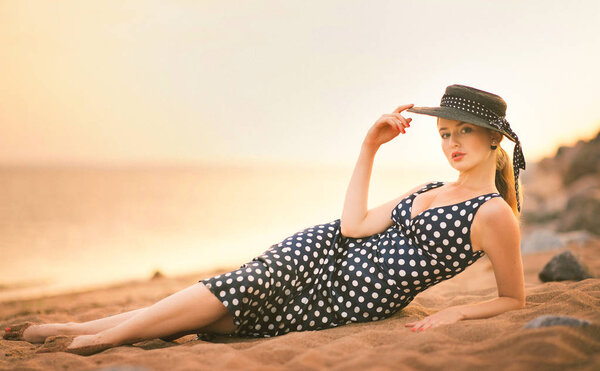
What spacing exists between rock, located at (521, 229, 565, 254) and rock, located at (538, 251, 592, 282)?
237 centimetres

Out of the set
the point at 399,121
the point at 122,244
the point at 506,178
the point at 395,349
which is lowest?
the point at 395,349

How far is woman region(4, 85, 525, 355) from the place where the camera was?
288cm

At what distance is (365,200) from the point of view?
338cm

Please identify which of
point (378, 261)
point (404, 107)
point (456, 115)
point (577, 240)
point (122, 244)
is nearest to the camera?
point (456, 115)

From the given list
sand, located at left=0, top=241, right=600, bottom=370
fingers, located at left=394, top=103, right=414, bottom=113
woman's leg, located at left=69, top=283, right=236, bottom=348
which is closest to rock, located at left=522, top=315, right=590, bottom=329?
sand, located at left=0, top=241, right=600, bottom=370

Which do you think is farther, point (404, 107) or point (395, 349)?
point (404, 107)

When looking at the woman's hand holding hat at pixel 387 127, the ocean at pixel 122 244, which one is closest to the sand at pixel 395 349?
the woman's hand holding hat at pixel 387 127

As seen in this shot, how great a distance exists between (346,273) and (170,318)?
1181 millimetres

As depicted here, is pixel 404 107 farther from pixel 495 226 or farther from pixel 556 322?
pixel 556 322

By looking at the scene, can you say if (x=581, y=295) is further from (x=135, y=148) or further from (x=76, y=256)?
(x=135, y=148)

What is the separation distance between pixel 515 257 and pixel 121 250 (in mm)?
10618

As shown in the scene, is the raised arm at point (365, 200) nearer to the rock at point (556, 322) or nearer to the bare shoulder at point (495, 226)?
the bare shoulder at point (495, 226)

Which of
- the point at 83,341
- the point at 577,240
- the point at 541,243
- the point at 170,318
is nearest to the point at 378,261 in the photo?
the point at 170,318

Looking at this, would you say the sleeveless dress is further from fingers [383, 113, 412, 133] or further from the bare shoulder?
fingers [383, 113, 412, 133]
